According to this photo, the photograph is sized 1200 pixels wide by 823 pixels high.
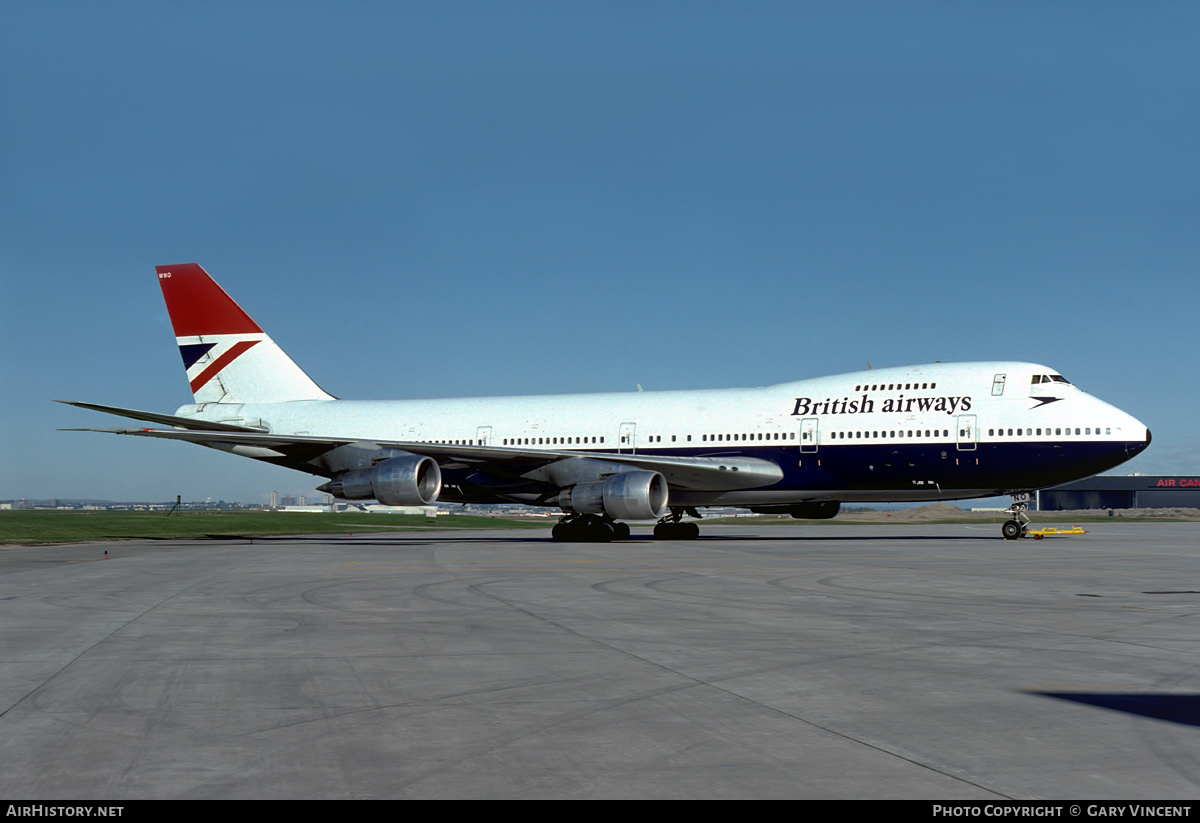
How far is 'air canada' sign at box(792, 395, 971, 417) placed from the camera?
96.1 feet

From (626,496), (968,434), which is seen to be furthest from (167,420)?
(968,434)

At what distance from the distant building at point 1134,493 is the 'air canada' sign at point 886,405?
99725mm

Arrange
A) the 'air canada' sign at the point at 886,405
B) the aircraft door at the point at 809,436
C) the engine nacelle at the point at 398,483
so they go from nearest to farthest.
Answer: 1. the 'air canada' sign at the point at 886,405
2. the engine nacelle at the point at 398,483
3. the aircraft door at the point at 809,436

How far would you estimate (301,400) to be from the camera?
128 feet

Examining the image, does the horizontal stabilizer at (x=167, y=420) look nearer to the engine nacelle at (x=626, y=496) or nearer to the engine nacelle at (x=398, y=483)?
the engine nacelle at (x=398, y=483)

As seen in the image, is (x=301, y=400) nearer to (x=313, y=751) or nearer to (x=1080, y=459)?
(x=1080, y=459)

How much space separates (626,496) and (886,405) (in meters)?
8.17

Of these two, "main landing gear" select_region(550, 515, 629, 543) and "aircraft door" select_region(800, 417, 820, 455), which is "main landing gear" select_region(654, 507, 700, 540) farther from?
"aircraft door" select_region(800, 417, 820, 455)

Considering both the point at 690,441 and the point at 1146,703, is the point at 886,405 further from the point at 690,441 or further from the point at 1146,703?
the point at 1146,703

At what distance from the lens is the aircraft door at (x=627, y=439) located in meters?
33.4

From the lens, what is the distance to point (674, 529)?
1401 inches

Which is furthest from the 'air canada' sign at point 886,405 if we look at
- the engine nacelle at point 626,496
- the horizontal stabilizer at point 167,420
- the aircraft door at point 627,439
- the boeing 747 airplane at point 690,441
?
the horizontal stabilizer at point 167,420

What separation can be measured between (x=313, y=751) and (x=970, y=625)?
7.26 meters

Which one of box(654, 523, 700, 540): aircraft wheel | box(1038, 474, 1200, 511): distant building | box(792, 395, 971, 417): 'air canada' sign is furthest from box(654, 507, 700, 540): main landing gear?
box(1038, 474, 1200, 511): distant building
